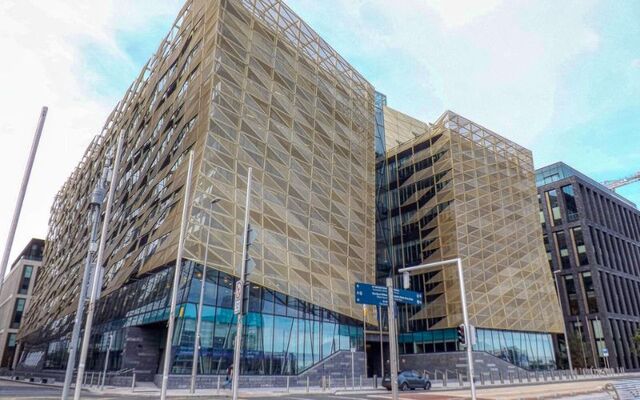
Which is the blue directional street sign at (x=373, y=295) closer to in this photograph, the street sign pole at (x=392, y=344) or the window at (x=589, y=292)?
the street sign pole at (x=392, y=344)

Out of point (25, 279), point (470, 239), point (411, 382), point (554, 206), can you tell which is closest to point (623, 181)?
point (554, 206)

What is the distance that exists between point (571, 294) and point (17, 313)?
4336 inches

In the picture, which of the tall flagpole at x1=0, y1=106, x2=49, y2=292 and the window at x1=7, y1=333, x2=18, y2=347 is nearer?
the tall flagpole at x1=0, y1=106, x2=49, y2=292

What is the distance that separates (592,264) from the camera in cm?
7631

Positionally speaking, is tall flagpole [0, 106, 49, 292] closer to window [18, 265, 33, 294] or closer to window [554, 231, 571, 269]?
window [554, 231, 571, 269]

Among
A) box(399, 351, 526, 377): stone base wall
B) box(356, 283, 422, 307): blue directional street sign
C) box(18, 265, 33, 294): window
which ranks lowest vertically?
box(399, 351, 526, 377): stone base wall

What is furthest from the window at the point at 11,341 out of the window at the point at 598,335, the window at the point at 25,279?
the window at the point at 598,335

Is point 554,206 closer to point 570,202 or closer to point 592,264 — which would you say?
point 570,202

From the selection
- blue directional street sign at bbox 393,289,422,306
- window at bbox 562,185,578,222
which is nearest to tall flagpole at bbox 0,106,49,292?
blue directional street sign at bbox 393,289,422,306

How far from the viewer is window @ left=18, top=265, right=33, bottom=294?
97156mm

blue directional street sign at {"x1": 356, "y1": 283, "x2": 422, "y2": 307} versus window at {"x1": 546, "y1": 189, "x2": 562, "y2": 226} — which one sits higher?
window at {"x1": 546, "y1": 189, "x2": 562, "y2": 226}

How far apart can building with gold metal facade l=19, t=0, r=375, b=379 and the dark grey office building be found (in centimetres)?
4826

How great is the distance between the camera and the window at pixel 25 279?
319 ft

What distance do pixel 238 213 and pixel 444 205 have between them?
31.5 m
